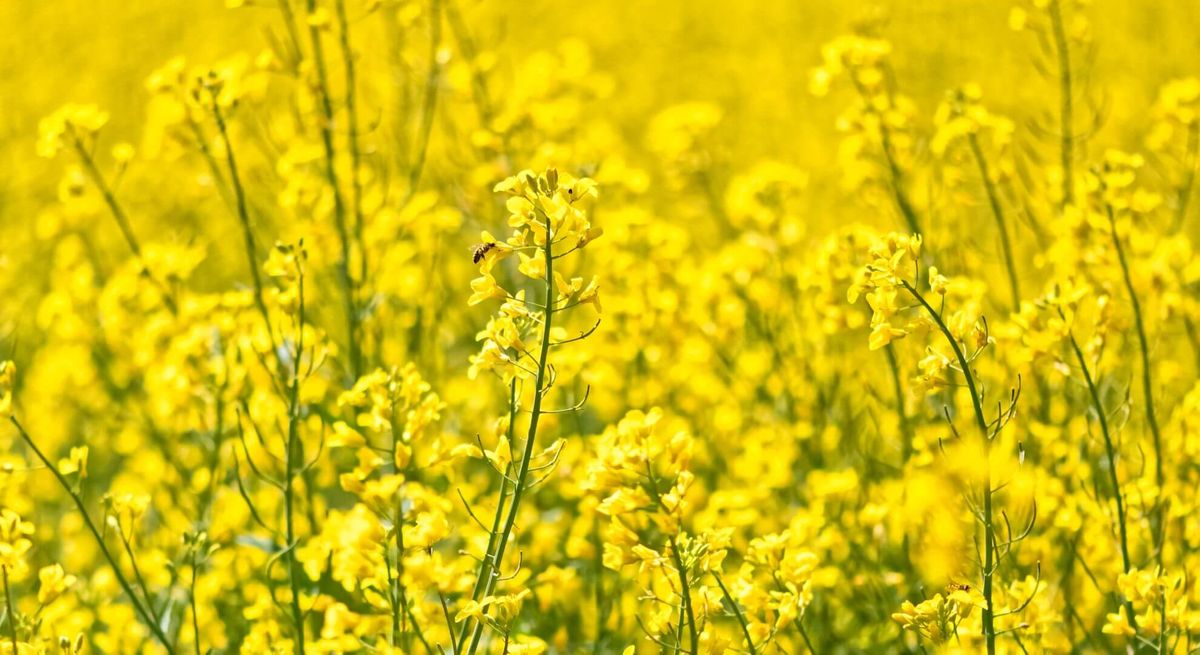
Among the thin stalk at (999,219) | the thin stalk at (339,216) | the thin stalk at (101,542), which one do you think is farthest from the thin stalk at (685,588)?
the thin stalk at (999,219)

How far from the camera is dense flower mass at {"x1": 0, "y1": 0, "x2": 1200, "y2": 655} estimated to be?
2137mm

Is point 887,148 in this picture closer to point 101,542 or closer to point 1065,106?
point 1065,106

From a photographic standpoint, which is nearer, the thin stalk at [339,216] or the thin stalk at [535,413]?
the thin stalk at [535,413]

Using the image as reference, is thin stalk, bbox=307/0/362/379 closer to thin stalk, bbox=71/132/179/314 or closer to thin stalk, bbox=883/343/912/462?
thin stalk, bbox=71/132/179/314

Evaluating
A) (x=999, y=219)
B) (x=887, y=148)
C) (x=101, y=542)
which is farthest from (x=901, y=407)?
(x=101, y=542)

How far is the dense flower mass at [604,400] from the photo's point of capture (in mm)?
2137

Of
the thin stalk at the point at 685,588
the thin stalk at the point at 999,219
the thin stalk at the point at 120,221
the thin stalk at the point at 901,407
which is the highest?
the thin stalk at the point at 120,221

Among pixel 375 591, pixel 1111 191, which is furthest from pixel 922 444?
pixel 375 591

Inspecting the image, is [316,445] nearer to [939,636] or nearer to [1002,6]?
[939,636]

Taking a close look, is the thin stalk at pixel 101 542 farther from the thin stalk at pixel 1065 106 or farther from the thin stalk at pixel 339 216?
the thin stalk at pixel 1065 106

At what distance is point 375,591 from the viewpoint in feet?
8.14

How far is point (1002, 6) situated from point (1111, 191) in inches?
319

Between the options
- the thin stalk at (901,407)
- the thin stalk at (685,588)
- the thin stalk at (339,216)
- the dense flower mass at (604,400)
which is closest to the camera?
the thin stalk at (685,588)

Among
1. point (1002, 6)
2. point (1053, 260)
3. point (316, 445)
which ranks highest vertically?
point (1002, 6)
